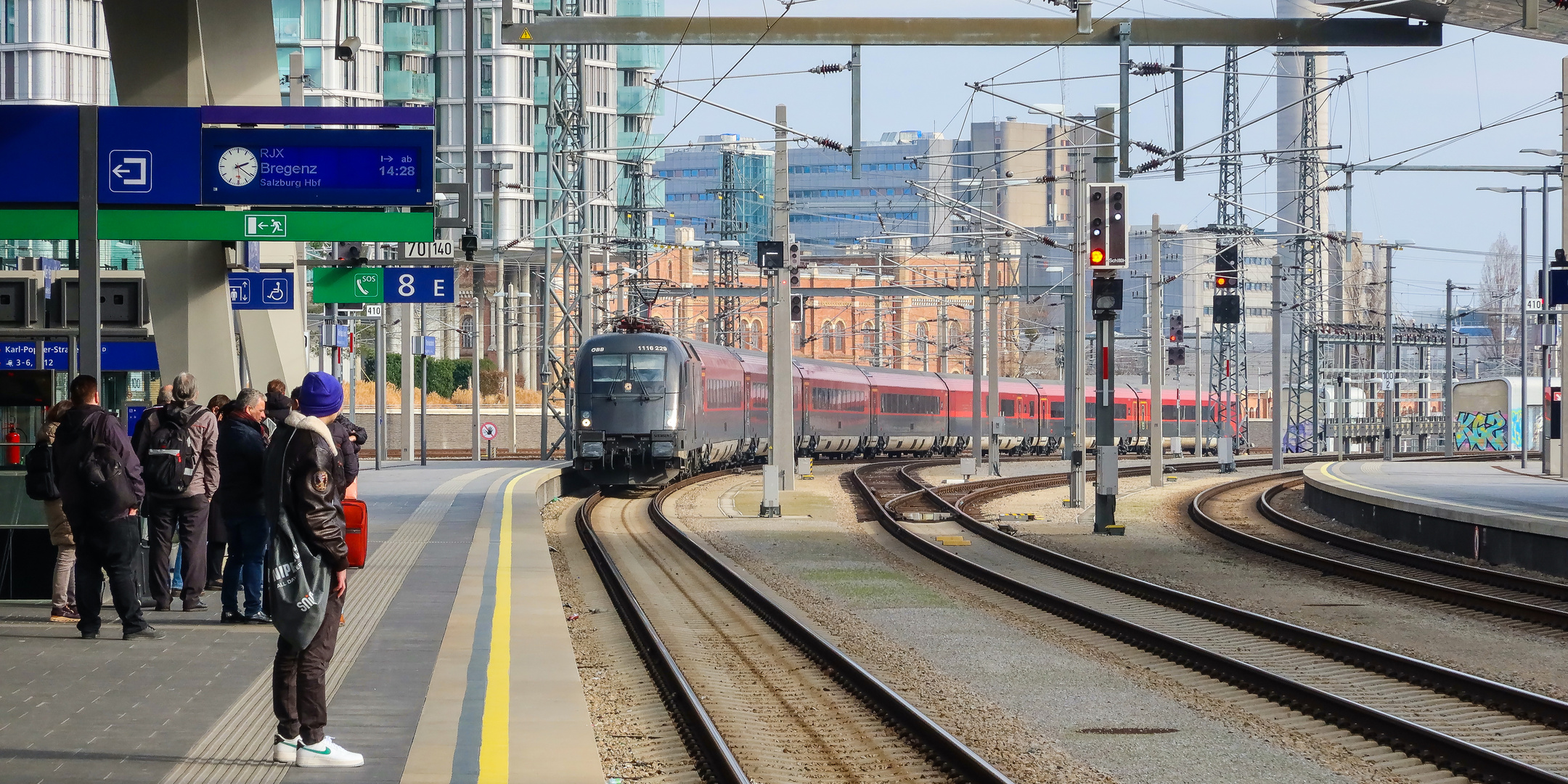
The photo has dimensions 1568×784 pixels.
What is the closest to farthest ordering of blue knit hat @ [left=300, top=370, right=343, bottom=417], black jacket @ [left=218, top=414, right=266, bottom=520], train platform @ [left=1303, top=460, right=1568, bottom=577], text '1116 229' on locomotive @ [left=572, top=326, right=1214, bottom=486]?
blue knit hat @ [left=300, top=370, right=343, bottom=417] → black jacket @ [left=218, top=414, right=266, bottom=520] → train platform @ [left=1303, top=460, right=1568, bottom=577] → text '1116 229' on locomotive @ [left=572, top=326, right=1214, bottom=486]

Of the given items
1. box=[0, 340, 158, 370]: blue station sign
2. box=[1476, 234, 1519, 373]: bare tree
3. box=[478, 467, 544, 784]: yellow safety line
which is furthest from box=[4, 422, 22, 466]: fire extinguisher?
box=[1476, 234, 1519, 373]: bare tree

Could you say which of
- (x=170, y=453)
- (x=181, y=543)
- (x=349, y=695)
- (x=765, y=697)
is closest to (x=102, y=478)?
(x=170, y=453)

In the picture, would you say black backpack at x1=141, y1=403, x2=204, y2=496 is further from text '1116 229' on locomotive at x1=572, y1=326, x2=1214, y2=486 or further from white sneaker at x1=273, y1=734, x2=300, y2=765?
text '1116 229' on locomotive at x1=572, y1=326, x2=1214, y2=486

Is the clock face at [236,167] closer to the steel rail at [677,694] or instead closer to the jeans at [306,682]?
the steel rail at [677,694]

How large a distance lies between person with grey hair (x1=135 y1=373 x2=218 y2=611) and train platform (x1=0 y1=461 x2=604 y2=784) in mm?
631

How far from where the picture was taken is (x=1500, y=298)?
111375 millimetres

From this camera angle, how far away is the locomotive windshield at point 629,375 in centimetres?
3516

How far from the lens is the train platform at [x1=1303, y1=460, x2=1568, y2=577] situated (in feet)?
64.3

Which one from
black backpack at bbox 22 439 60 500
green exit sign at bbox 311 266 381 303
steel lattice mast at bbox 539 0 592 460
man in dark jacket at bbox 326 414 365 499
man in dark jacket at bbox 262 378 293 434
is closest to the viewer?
man in dark jacket at bbox 326 414 365 499

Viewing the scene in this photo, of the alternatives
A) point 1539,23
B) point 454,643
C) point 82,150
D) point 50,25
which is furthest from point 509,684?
point 50,25

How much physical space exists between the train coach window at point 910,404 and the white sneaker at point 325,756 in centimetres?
5033

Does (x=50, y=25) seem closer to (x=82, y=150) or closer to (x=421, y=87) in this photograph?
(x=421, y=87)

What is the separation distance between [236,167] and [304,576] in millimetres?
8515

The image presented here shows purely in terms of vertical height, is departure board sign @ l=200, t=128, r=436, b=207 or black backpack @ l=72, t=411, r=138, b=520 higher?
departure board sign @ l=200, t=128, r=436, b=207
